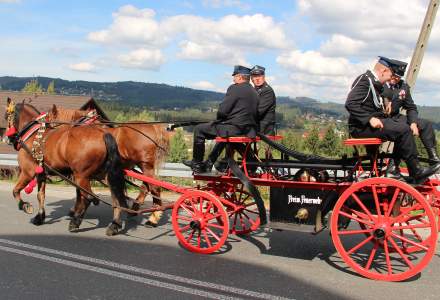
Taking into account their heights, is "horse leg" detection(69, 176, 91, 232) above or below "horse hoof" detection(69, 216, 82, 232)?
above

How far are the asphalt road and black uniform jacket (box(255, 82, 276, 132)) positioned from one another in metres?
1.69

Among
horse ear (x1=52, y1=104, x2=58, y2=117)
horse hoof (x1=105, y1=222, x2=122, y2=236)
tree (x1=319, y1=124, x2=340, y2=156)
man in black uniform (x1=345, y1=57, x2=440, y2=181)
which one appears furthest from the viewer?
tree (x1=319, y1=124, x2=340, y2=156)

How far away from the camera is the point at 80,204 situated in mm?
6934

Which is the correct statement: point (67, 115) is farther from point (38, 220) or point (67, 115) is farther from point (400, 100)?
point (400, 100)

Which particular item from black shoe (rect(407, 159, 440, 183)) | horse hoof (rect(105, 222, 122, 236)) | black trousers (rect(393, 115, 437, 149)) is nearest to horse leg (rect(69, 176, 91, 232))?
horse hoof (rect(105, 222, 122, 236))

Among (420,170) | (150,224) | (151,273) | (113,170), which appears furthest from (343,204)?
(113,170)

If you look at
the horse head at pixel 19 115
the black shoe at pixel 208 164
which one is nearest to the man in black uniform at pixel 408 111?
the black shoe at pixel 208 164

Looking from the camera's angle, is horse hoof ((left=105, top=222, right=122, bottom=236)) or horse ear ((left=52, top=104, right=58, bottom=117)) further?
horse ear ((left=52, top=104, right=58, bottom=117))

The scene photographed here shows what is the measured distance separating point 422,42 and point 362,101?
3.79 m

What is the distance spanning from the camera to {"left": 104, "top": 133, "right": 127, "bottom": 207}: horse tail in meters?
6.76

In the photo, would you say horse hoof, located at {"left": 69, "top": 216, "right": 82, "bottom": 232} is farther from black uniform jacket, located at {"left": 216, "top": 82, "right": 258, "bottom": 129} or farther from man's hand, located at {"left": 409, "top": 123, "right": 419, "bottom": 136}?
man's hand, located at {"left": 409, "top": 123, "right": 419, "bottom": 136}

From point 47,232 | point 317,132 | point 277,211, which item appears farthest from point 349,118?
point 317,132

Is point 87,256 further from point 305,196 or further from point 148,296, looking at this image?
point 305,196

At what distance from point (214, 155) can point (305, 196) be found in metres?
1.45
